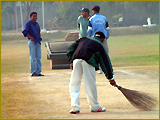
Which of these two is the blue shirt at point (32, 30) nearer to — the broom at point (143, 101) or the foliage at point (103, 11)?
the broom at point (143, 101)

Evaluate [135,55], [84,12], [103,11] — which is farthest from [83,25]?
[103,11]

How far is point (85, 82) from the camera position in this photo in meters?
5.00

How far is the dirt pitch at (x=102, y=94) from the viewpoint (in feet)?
16.2

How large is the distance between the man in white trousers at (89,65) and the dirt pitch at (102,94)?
0.29m

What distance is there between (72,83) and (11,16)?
40591 millimetres

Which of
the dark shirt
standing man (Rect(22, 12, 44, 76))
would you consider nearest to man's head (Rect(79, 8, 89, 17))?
standing man (Rect(22, 12, 44, 76))

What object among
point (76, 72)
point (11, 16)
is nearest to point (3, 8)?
point (11, 16)

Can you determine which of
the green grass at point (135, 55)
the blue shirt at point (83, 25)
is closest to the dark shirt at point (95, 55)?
the blue shirt at point (83, 25)

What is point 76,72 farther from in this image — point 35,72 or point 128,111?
point 35,72

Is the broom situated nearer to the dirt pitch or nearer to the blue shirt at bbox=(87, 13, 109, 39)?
the dirt pitch

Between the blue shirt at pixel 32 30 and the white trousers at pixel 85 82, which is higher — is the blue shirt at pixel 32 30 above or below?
above

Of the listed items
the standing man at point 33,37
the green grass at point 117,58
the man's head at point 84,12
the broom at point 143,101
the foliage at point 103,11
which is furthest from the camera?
the foliage at point 103,11

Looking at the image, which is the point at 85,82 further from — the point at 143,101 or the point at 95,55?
the point at 143,101

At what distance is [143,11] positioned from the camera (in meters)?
40.6
